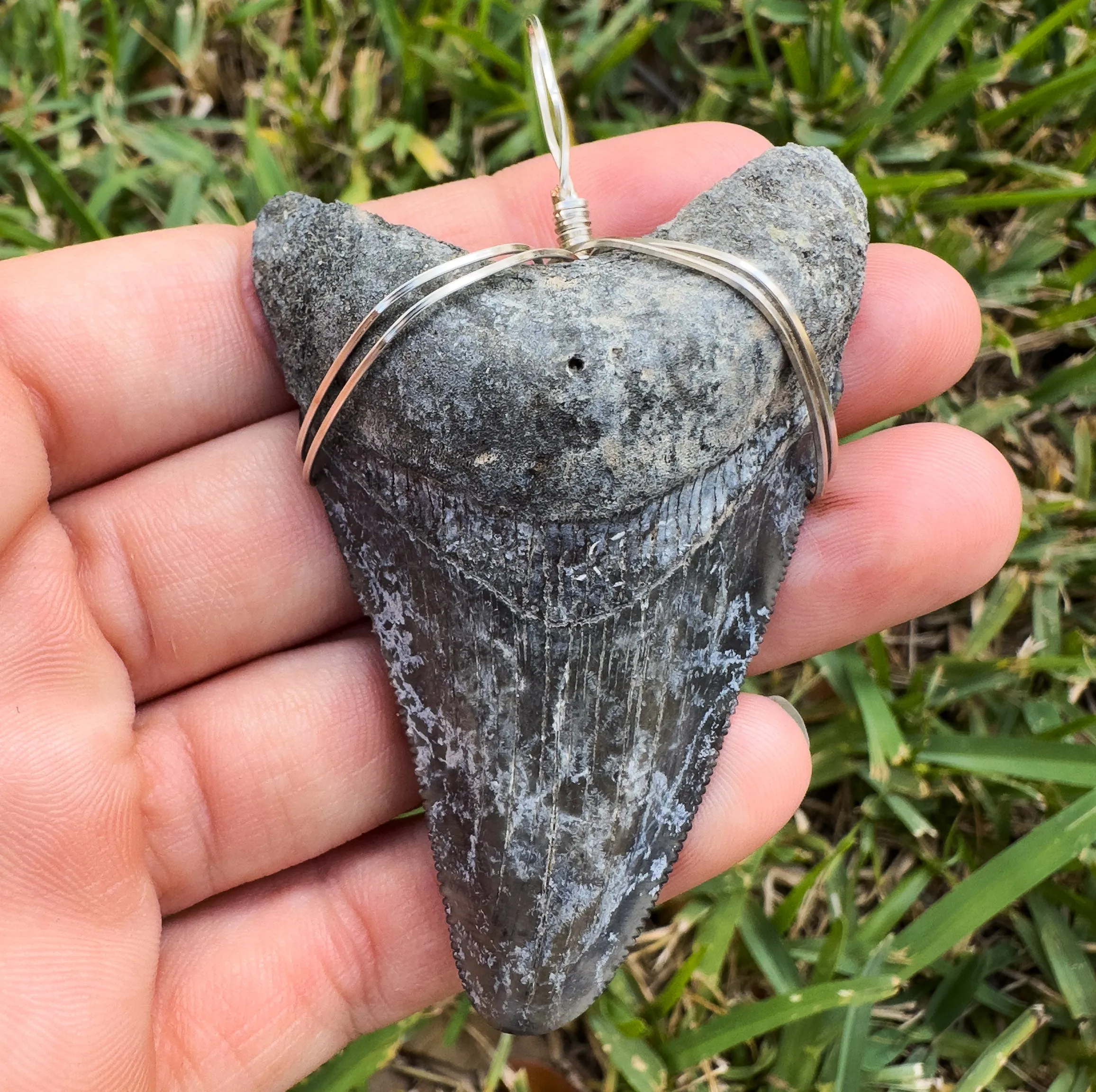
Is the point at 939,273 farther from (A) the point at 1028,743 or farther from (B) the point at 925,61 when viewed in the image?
(A) the point at 1028,743

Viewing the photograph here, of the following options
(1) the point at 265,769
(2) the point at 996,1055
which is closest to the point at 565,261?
(1) the point at 265,769

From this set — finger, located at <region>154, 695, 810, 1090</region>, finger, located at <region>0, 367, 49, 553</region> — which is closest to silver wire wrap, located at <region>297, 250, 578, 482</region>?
finger, located at <region>0, 367, 49, 553</region>

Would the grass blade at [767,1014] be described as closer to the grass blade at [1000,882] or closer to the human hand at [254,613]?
the grass blade at [1000,882]

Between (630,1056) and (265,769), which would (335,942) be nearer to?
(265,769)

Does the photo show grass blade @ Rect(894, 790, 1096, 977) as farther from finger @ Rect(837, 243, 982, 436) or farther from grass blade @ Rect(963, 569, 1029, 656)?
finger @ Rect(837, 243, 982, 436)

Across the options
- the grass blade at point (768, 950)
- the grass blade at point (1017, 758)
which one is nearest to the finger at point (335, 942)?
the grass blade at point (768, 950)

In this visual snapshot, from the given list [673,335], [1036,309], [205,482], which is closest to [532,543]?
[673,335]

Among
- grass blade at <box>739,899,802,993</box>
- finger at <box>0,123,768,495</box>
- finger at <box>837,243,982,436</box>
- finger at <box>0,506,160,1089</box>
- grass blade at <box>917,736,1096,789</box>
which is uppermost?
finger at <box>0,123,768,495</box>
